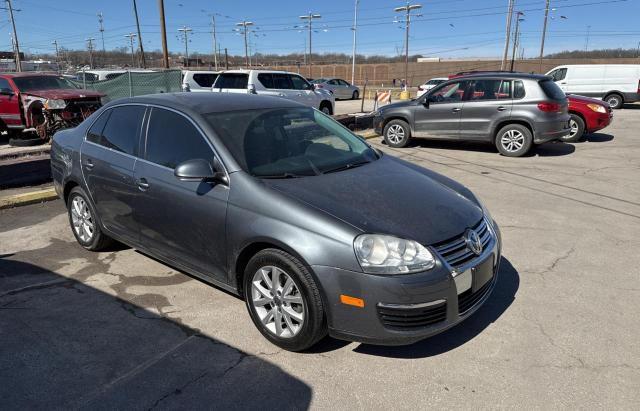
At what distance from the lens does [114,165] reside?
13.6 feet

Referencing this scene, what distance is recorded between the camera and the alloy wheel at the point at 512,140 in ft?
32.7

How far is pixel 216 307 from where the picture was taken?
3691mm

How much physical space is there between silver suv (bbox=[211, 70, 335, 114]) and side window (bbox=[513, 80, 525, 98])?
7.20 m

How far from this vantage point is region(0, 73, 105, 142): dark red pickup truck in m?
11.0

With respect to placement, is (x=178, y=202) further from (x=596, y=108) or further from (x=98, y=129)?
(x=596, y=108)

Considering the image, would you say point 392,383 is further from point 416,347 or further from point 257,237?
point 257,237

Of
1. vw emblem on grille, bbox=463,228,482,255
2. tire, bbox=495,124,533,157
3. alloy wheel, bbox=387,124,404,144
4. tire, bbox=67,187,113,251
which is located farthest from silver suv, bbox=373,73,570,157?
tire, bbox=67,187,113,251

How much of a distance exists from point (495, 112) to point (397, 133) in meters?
2.34

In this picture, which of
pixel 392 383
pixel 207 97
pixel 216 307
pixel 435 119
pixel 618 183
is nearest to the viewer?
pixel 392 383

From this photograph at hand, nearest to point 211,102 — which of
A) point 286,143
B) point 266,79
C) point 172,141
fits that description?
point 172,141

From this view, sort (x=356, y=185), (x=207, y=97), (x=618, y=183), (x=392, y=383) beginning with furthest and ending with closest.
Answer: (x=618, y=183) → (x=207, y=97) → (x=356, y=185) → (x=392, y=383)

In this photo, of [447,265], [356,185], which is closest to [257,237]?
[356,185]

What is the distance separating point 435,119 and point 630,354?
8254 millimetres

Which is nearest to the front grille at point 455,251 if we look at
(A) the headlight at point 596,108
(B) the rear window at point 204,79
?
(A) the headlight at point 596,108
